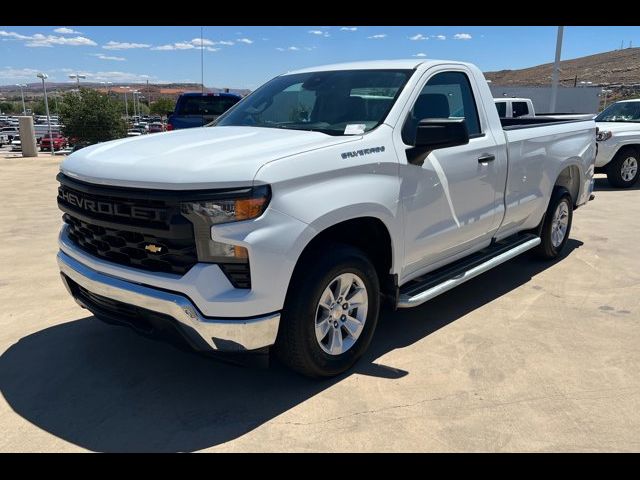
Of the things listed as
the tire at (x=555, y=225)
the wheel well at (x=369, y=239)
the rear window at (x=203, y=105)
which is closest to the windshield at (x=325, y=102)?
the wheel well at (x=369, y=239)

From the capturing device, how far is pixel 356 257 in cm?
336

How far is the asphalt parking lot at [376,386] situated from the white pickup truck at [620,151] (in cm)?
702

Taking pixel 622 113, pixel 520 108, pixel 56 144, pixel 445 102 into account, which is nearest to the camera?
pixel 445 102

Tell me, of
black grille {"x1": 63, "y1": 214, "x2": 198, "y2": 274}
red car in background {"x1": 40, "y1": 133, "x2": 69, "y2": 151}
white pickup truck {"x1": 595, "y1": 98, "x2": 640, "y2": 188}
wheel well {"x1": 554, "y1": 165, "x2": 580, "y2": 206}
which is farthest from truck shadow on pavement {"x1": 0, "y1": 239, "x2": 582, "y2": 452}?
red car in background {"x1": 40, "y1": 133, "x2": 69, "y2": 151}

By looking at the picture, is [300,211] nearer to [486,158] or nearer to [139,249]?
[139,249]

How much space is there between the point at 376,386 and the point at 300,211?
1.25m

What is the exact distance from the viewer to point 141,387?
344 cm

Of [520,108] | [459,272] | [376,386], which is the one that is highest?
[520,108]

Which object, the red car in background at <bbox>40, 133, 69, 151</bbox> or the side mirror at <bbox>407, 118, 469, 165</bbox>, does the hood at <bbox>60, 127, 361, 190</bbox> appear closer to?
the side mirror at <bbox>407, 118, 469, 165</bbox>

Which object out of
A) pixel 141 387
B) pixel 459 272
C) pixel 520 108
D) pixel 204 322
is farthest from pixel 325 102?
pixel 520 108

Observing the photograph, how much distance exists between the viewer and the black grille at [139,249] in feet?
9.50

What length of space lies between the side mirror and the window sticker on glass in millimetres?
350
